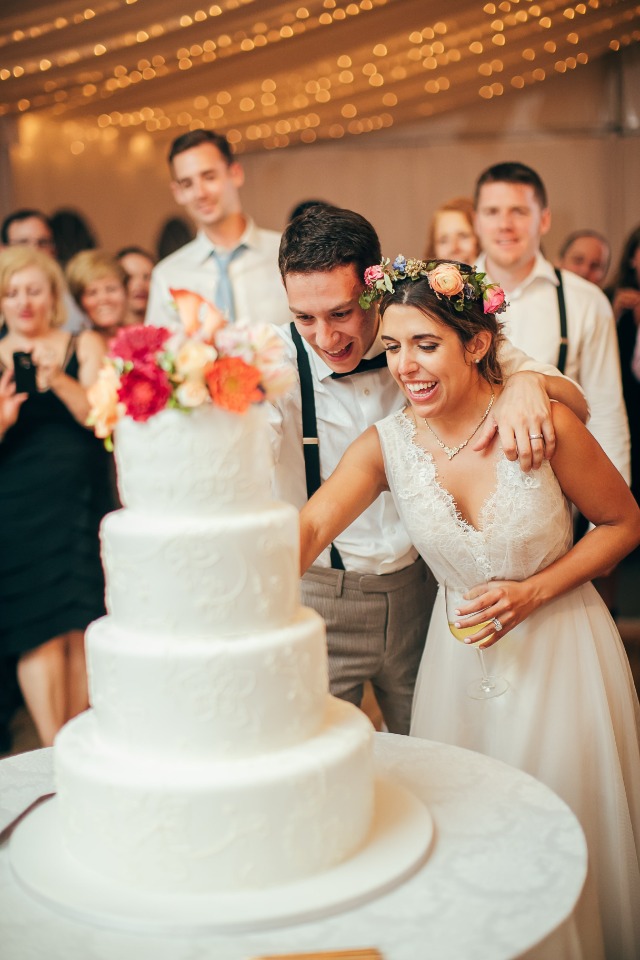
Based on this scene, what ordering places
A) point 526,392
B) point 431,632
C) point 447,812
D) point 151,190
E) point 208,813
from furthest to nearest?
point 151,190 < point 431,632 < point 526,392 < point 447,812 < point 208,813

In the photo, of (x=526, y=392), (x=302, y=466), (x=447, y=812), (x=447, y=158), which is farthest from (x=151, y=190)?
(x=447, y=812)

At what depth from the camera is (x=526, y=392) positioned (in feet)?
7.93

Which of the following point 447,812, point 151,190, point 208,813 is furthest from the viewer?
point 151,190

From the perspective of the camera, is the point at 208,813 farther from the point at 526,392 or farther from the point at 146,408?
the point at 526,392

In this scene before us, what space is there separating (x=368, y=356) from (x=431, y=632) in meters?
0.72

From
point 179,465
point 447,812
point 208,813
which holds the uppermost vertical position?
point 179,465

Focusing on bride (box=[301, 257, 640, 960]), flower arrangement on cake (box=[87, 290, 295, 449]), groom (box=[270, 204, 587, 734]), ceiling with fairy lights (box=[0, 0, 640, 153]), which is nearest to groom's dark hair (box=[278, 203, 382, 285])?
groom (box=[270, 204, 587, 734])

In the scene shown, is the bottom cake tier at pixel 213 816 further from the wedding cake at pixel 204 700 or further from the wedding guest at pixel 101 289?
the wedding guest at pixel 101 289

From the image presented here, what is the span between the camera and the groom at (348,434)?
2.57m

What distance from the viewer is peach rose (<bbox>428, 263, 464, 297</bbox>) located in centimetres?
234

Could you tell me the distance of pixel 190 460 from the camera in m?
1.80

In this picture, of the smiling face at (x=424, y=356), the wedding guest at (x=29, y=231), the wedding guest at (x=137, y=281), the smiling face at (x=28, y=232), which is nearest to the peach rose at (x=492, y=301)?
the smiling face at (x=424, y=356)

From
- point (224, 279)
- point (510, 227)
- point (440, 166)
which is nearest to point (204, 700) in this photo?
point (510, 227)

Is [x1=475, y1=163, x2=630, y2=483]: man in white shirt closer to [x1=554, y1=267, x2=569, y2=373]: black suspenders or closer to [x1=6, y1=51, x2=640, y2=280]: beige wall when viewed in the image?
[x1=554, y1=267, x2=569, y2=373]: black suspenders
